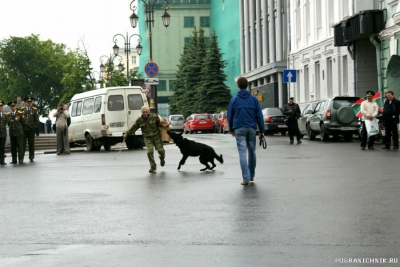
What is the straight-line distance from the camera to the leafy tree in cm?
8756

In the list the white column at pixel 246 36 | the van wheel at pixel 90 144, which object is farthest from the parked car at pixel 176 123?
the van wheel at pixel 90 144

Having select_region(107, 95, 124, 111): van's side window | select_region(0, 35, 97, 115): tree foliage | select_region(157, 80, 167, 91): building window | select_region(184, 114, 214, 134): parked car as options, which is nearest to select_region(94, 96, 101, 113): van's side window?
select_region(107, 95, 124, 111): van's side window

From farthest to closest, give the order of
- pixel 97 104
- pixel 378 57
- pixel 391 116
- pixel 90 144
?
1. pixel 378 57
2. pixel 90 144
3. pixel 97 104
4. pixel 391 116

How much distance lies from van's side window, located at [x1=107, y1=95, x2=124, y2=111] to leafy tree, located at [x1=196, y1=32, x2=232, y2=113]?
177ft

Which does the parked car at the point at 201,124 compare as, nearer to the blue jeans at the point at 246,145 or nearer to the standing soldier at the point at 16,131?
the standing soldier at the point at 16,131

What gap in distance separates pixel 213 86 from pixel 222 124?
25194 mm

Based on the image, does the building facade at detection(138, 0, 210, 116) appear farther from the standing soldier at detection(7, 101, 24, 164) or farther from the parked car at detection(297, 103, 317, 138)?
the standing soldier at detection(7, 101, 24, 164)

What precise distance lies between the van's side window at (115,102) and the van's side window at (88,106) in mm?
1293

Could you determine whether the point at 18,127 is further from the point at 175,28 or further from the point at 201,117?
the point at 175,28

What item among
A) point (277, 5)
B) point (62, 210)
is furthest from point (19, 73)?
point (62, 210)

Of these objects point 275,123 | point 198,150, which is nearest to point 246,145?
point 198,150

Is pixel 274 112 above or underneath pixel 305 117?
above

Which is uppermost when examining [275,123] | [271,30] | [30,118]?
[271,30]

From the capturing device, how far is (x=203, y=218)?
1058 centimetres
